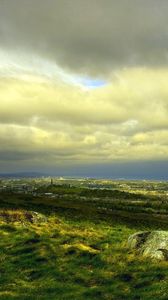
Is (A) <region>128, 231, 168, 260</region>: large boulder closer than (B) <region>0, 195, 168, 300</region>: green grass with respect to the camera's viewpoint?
No

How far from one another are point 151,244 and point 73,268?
7227 millimetres

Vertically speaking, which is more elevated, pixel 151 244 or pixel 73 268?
pixel 151 244

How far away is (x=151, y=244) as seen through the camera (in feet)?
117

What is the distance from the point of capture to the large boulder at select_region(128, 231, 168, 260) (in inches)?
1338

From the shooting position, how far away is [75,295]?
26.9 meters

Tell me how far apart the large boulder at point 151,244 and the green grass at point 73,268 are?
0.85 meters

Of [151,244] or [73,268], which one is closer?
[73,268]

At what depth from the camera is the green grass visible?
27.5 metres

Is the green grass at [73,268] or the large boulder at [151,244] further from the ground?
the large boulder at [151,244]

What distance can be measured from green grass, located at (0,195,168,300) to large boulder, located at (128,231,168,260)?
0.85 meters

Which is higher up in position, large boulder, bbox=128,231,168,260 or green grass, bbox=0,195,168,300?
large boulder, bbox=128,231,168,260

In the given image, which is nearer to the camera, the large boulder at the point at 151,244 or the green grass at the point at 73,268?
the green grass at the point at 73,268

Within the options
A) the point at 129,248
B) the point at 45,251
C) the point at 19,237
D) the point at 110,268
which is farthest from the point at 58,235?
the point at 110,268

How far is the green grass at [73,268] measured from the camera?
1083 inches
